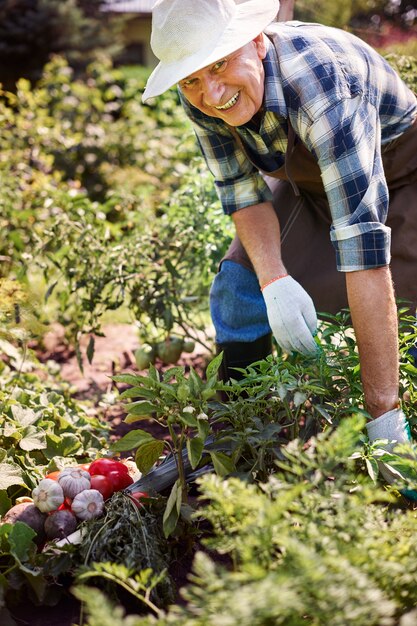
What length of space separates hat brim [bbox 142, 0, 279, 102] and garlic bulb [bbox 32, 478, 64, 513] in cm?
107

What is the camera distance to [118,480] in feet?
7.07

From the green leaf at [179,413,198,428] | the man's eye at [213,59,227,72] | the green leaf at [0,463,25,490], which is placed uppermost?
the man's eye at [213,59,227,72]

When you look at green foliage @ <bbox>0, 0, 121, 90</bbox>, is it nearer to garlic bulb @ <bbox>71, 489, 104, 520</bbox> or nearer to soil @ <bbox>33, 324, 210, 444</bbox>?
soil @ <bbox>33, 324, 210, 444</bbox>

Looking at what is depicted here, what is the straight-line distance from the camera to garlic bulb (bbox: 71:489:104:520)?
6.54 ft

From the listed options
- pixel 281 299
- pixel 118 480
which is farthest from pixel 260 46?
pixel 118 480

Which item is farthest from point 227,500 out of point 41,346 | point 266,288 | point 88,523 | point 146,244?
point 41,346

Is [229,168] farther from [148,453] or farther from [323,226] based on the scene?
[148,453]

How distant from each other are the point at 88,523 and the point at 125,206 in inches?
83.7

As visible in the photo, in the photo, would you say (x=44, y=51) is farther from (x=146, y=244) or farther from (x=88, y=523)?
(x=88, y=523)

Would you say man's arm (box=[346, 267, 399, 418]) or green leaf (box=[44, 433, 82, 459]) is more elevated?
man's arm (box=[346, 267, 399, 418])

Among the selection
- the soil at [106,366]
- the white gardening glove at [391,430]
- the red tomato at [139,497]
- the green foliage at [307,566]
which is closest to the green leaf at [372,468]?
the white gardening glove at [391,430]

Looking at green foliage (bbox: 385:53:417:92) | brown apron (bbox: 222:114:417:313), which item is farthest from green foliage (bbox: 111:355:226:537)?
green foliage (bbox: 385:53:417:92)

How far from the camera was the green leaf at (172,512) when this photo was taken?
6.20 ft

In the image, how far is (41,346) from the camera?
409 centimetres
